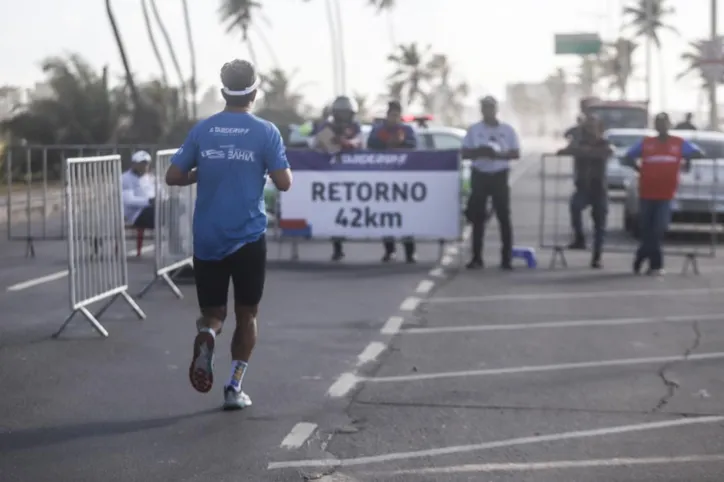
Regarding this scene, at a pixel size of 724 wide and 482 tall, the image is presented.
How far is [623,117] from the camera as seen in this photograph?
173 feet

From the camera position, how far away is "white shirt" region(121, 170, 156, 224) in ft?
57.7

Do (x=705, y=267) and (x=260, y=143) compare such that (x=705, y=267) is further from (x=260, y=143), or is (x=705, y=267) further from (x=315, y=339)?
(x=260, y=143)

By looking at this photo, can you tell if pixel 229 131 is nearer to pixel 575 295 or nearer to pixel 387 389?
pixel 387 389

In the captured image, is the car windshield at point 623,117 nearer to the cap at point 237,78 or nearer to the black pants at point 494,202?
the black pants at point 494,202

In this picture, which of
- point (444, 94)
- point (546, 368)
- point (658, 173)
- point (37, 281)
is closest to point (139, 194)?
point (37, 281)

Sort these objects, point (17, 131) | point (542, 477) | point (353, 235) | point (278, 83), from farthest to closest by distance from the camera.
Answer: point (278, 83) → point (17, 131) → point (353, 235) → point (542, 477)

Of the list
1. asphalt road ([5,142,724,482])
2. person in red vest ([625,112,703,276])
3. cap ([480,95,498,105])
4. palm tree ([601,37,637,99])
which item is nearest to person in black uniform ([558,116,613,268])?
person in red vest ([625,112,703,276])

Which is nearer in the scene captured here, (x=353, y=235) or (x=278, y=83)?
(x=353, y=235)

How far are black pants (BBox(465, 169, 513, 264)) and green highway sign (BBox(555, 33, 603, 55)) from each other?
47127mm

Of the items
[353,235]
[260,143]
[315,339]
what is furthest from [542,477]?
[353,235]

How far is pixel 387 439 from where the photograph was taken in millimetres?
7672

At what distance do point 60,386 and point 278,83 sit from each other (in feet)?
251

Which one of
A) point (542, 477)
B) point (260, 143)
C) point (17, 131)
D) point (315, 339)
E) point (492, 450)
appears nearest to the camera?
point (542, 477)

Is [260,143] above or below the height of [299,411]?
above
